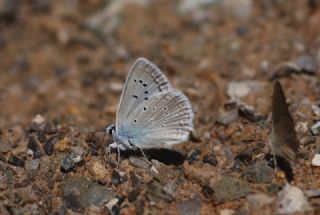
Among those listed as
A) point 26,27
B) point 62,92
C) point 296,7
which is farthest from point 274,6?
point 26,27

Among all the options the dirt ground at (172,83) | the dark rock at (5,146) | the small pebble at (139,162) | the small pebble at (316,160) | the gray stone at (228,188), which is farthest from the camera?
the dark rock at (5,146)

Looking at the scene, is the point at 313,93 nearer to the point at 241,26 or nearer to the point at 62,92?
the point at 241,26

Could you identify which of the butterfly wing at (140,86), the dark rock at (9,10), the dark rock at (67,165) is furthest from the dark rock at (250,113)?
the dark rock at (9,10)

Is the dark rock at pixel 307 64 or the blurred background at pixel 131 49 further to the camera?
the blurred background at pixel 131 49

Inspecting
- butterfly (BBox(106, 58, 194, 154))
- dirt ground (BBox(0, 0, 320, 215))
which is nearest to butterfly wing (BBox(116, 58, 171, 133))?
butterfly (BBox(106, 58, 194, 154))

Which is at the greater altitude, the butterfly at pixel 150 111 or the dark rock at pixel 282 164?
the butterfly at pixel 150 111

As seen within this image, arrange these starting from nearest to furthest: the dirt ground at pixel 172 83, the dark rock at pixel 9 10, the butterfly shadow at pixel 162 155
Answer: the dirt ground at pixel 172 83 → the butterfly shadow at pixel 162 155 → the dark rock at pixel 9 10

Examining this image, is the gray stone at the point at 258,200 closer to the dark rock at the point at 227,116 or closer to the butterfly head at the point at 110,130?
the dark rock at the point at 227,116
